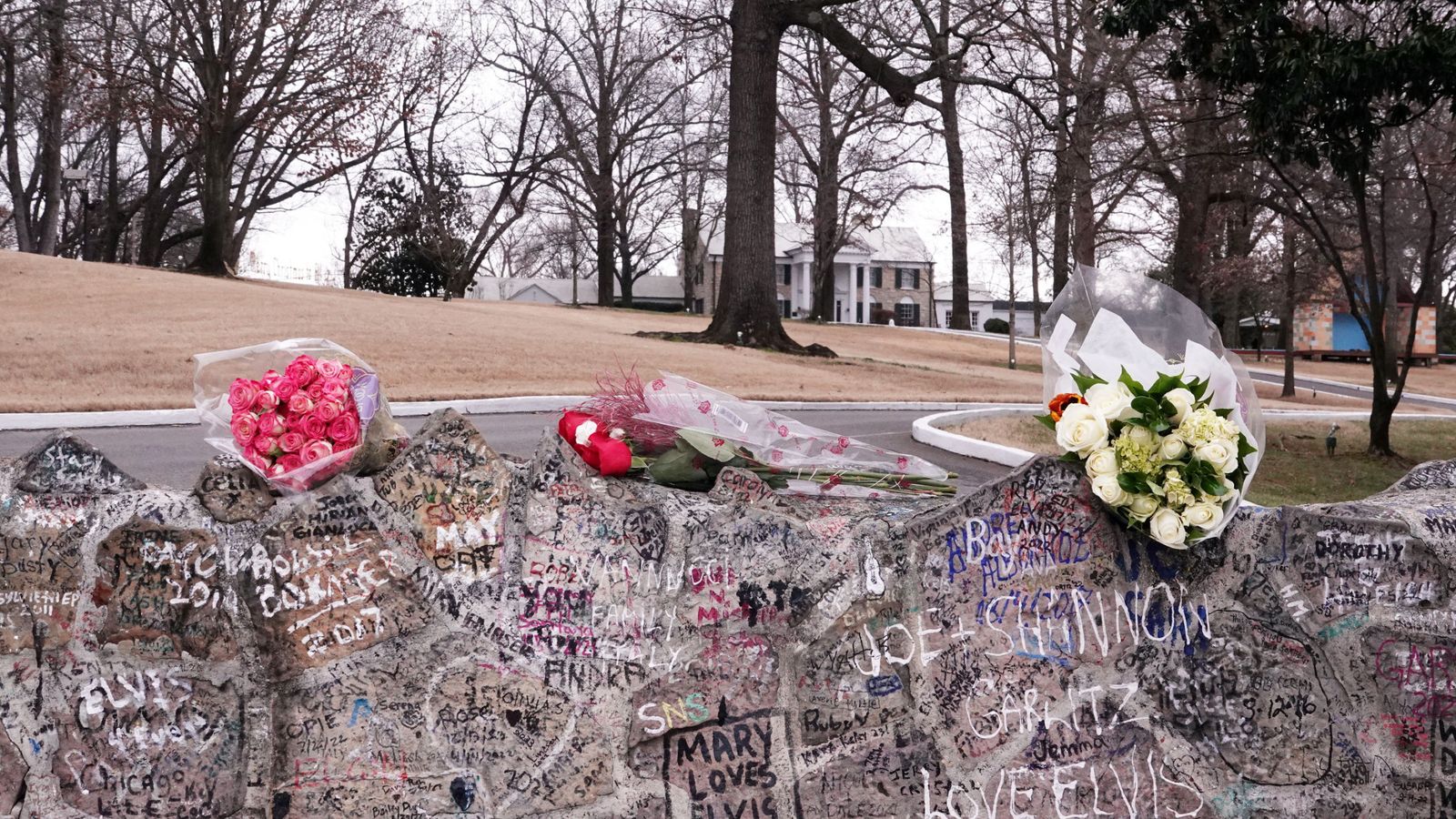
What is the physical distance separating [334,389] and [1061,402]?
6.41 ft

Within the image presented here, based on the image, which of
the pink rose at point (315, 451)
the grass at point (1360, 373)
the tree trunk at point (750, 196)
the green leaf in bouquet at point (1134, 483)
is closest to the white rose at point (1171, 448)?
the green leaf in bouquet at point (1134, 483)

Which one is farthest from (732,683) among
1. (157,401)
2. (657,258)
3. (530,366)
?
(657,258)

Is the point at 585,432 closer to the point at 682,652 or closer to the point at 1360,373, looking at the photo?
the point at 682,652

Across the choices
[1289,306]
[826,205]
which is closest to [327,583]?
[1289,306]

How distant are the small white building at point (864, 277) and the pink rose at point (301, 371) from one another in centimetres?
6182

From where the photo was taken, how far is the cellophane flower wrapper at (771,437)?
124 inches

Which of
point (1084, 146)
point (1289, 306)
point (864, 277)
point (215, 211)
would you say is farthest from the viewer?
point (864, 277)

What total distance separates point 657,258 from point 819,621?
188ft

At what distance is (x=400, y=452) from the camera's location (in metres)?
2.78

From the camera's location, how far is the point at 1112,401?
2812 mm

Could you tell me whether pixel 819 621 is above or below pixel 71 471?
below

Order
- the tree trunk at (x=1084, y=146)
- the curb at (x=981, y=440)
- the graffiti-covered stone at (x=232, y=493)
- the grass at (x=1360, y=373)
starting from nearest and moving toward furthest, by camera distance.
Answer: the graffiti-covered stone at (x=232, y=493) → the curb at (x=981, y=440) → the tree trunk at (x=1084, y=146) → the grass at (x=1360, y=373)

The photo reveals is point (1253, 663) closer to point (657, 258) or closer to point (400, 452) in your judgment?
point (400, 452)

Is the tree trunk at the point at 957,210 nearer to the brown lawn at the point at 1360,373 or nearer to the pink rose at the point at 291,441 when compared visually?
the brown lawn at the point at 1360,373
